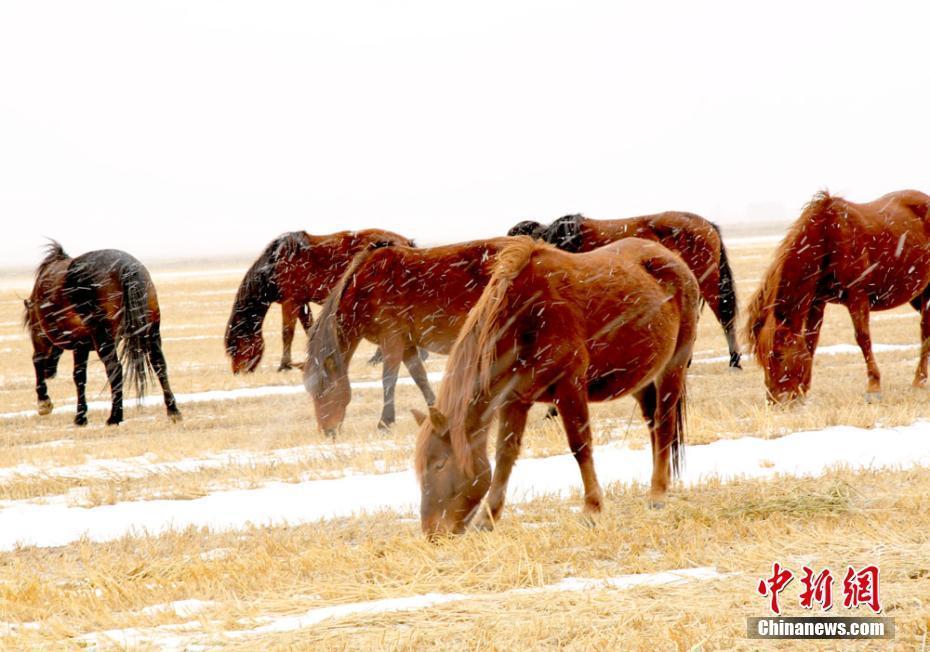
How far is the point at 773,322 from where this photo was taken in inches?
383

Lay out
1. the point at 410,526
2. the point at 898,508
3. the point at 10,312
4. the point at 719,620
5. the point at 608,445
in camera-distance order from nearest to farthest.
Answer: the point at 719,620 < the point at 898,508 < the point at 410,526 < the point at 608,445 < the point at 10,312

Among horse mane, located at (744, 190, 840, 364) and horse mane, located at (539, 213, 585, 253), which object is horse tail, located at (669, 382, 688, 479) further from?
horse mane, located at (539, 213, 585, 253)

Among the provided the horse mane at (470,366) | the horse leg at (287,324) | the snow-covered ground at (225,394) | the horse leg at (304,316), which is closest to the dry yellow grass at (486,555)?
the horse mane at (470,366)

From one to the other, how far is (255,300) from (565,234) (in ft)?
17.7

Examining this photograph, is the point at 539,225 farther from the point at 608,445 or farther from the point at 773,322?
the point at 608,445

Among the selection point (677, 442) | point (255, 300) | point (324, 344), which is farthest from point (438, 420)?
point (255, 300)

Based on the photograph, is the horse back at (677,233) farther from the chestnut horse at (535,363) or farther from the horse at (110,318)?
the chestnut horse at (535,363)

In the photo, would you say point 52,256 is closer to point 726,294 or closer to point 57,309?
point 57,309

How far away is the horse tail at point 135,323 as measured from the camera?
11844 mm

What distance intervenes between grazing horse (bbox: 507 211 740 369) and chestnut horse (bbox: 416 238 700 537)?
716 centimetres

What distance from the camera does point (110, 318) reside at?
12180mm

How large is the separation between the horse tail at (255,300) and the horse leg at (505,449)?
32.6 ft

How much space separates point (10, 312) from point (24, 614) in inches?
1446

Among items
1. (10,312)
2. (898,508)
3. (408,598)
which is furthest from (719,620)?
(10,312)
